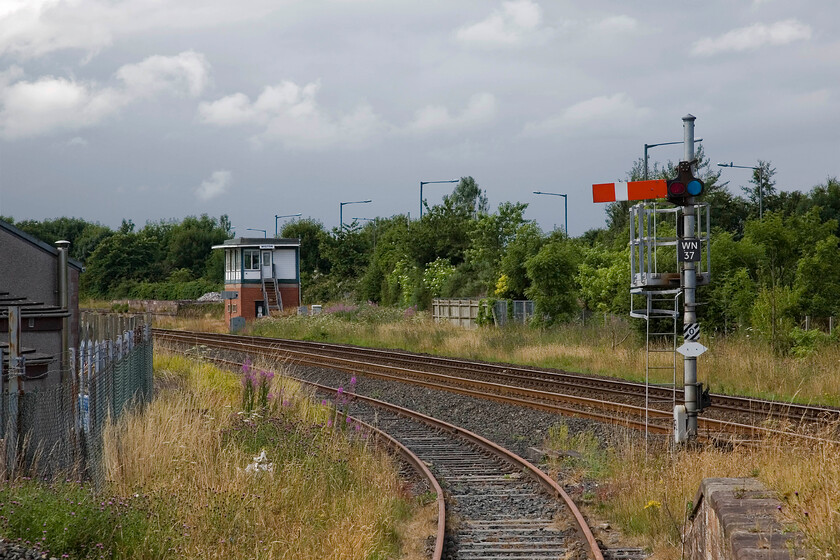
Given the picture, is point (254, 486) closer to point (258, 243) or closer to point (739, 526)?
point (739, 526)

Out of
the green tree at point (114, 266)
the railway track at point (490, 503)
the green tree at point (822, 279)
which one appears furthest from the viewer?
the green tree at point (114, 266)

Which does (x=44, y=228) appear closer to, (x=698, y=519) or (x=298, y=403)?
(x=298, y=403)

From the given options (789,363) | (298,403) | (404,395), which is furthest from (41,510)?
(789,363)

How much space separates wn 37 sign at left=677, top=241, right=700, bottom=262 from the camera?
410 inches

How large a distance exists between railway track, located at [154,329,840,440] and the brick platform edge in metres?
3.08

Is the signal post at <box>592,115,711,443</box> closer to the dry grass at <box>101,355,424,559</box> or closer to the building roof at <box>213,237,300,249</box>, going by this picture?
the dry grass at <box>101,355,424,559</box>

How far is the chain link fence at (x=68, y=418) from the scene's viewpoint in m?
7.80

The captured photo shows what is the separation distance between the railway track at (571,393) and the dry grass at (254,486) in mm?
4066

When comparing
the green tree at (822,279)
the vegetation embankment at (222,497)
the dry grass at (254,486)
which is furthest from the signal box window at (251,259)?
the dry grass at (254,486)

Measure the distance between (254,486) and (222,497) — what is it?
2.03ft

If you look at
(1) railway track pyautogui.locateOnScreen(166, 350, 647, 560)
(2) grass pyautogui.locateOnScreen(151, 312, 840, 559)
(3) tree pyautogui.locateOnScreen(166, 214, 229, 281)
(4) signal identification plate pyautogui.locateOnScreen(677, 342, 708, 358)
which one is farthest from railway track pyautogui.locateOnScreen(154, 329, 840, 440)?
(3) tree pyautogui.locateOnScreen(166, 214, 229, 281)

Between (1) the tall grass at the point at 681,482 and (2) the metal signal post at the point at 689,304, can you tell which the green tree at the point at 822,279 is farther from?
(2) the metal signal post at the point at 689,304

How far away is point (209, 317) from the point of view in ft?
179

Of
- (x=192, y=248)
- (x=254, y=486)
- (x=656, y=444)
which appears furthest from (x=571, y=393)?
(x=192, y=248)
